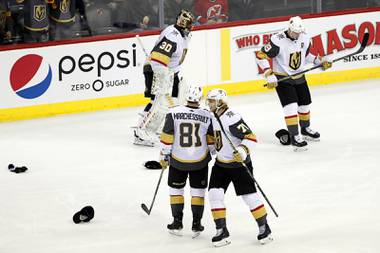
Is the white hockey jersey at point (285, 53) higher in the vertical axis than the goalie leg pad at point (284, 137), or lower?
higher

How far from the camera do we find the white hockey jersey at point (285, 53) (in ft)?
31.1

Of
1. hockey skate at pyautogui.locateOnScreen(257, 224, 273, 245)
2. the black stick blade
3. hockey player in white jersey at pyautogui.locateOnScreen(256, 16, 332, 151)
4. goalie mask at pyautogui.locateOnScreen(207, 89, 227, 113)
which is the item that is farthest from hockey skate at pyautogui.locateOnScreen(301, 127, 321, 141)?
goalie mask at pyautogui.locateOnScreen(207, 89, 227, 113)

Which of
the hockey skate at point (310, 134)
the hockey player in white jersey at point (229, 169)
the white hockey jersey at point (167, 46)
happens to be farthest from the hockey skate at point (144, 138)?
the hockey player in white jersey at point (229, 169)

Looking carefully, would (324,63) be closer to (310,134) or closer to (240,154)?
(310,134)

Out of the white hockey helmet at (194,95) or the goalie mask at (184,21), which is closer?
the white hockey helmet at (194,95)

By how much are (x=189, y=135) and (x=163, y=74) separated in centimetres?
257

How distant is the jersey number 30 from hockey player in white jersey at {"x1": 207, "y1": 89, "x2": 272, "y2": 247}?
12 cm

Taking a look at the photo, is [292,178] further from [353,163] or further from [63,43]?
[63,43]

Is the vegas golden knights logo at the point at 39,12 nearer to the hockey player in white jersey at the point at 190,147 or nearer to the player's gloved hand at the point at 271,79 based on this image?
the player's gloved hand at the point at 271,79

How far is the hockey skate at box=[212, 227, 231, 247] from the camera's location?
6.91 metres

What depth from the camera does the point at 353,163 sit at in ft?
29.7

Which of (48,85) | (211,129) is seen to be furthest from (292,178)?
(48,85)

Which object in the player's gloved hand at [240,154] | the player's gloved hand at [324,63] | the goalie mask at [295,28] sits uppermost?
the goalie mask at [295,28]

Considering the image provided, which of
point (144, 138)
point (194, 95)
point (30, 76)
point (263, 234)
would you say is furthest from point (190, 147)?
point (30, 76)
